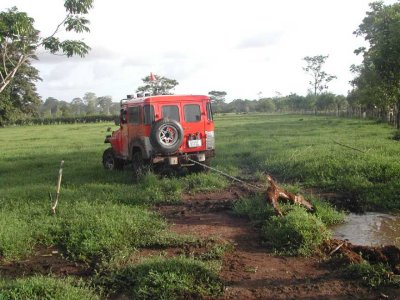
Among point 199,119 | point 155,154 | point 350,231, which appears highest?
point 199,119

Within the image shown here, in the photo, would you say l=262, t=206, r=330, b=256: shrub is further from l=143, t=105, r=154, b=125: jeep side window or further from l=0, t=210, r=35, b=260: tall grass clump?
l=143, t=105, r=154, b=125: jeep side window

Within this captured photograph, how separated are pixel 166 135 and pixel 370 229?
550cm

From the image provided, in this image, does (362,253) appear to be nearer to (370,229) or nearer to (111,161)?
(370,229)

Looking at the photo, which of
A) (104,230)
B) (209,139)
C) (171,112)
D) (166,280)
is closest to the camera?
(166,280)

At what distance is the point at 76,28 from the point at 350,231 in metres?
6.83

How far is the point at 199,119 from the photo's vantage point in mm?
11578

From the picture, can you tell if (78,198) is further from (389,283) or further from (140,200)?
(389,283)

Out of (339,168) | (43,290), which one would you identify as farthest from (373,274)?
(339,168)

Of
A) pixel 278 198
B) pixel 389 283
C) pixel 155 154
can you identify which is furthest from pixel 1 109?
pixel 389 283

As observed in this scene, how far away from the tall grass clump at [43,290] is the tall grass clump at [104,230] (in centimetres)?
109

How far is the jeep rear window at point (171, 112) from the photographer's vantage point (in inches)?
438

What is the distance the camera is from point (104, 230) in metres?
6.61

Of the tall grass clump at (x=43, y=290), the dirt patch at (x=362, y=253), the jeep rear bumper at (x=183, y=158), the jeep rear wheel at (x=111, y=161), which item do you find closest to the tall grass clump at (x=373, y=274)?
the dirt patch at (x=362, y=253)

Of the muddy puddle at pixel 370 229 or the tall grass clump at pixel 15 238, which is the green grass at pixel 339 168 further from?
the tall grass clump at pixel 15 238
